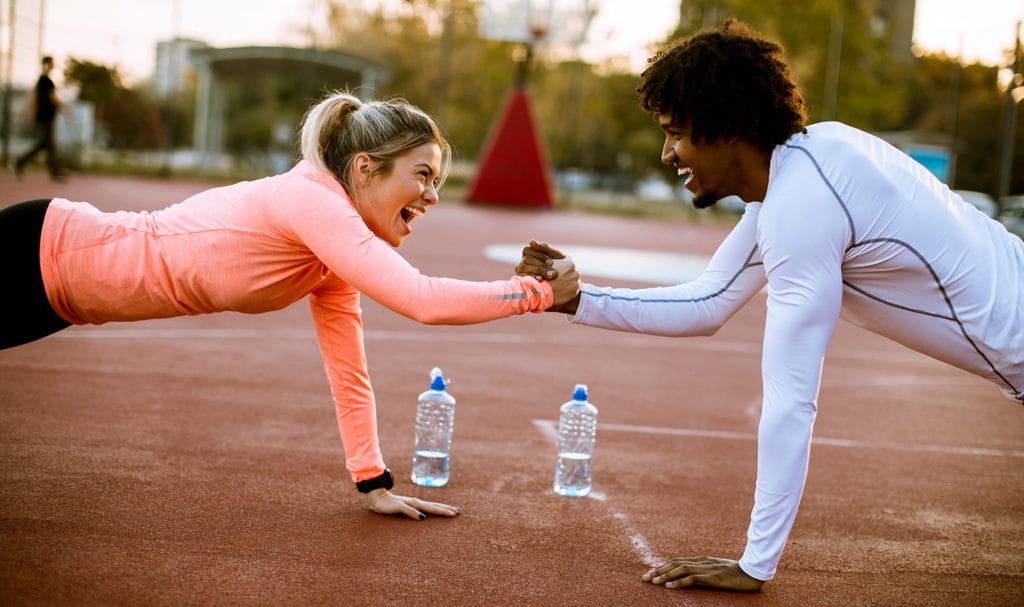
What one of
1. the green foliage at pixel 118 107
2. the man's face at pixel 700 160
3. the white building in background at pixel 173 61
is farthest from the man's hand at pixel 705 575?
the white building in background at pixel 173 61

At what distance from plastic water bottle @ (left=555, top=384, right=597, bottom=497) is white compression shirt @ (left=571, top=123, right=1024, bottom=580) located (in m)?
1.54

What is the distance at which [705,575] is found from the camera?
148 inches

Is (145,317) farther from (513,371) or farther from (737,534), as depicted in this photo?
(513,371)

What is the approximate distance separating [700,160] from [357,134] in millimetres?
1280

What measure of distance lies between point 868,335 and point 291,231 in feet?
32.5

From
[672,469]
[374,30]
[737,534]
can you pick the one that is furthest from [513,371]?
[374,30]

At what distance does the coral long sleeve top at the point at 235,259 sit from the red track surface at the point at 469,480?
3.06 ft

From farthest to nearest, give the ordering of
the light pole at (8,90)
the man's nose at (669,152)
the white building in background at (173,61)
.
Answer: the white building in background at (173,61), the light pole at (8,90), the man's nose at (669,152)

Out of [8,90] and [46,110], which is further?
[8,90]

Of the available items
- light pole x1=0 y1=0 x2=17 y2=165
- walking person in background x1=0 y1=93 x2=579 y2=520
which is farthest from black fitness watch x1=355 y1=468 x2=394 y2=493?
light pole x1=0 y1=0 x2=17 y2=165

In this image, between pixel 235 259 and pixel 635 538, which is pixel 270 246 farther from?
pixel 635 538

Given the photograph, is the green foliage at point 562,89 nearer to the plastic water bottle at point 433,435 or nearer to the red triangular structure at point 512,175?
the red triangular structure at point 512,175

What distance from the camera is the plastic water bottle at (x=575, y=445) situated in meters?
5.10

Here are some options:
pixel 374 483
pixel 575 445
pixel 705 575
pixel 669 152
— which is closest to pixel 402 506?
pixel 374 483
